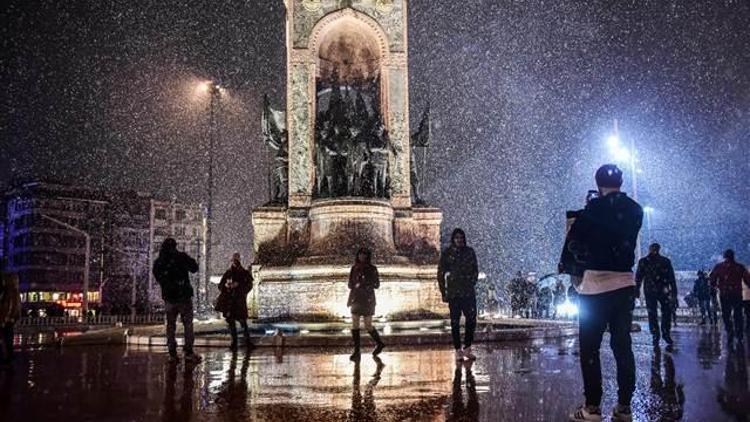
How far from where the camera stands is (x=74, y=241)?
83125 mm

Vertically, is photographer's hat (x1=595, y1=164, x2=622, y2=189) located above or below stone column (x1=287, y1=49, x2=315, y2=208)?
below

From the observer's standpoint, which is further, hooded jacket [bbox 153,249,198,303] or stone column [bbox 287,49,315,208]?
stone column [bbox 287,49,315,208]

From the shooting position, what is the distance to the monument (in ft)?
52.5

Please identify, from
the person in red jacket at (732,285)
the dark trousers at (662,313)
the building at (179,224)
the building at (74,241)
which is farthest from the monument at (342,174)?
the building at (179,224)

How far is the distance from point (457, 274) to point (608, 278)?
445 centimetres

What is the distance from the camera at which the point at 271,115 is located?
19.1 meters

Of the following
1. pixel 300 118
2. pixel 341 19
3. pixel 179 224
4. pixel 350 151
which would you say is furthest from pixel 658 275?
pixel 179 224

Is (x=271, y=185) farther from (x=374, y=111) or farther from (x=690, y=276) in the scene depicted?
(x=690, y=276)

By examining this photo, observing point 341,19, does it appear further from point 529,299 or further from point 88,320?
point 88,320

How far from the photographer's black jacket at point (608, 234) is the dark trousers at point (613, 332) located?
0.22 metres

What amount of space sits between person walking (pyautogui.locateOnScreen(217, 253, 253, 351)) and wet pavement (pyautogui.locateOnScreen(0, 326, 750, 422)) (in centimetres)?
115

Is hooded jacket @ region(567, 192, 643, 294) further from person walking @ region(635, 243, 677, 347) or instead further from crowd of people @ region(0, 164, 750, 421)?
person walking @ region(635, 243, 677, 347)

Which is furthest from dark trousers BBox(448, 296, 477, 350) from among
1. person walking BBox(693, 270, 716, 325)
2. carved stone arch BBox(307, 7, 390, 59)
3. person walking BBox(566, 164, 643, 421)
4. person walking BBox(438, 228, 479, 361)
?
person walking BBox(693, 270, 716, 325)

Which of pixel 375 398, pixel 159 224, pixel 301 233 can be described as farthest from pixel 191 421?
pixel 159 224
